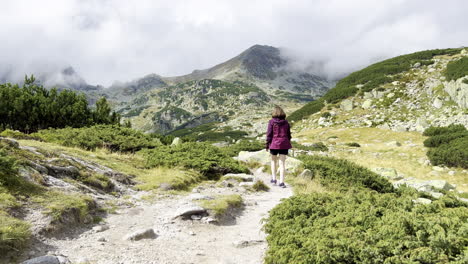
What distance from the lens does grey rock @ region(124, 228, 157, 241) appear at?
238 inches

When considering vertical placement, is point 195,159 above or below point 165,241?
above

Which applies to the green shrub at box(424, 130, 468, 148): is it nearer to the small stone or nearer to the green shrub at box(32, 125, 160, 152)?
the green shrub at box(32, 125, 160, 152)

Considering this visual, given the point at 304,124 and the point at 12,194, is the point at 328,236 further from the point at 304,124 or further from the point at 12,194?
the point at 304,124

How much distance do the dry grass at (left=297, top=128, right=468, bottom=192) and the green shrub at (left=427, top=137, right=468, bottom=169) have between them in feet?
1.90

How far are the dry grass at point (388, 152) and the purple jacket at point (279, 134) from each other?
13.0m

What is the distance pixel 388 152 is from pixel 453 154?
653cm

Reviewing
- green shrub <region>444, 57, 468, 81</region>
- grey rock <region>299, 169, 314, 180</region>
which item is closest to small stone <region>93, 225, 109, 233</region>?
grey rock <region>299, 169, 314, 180</region>

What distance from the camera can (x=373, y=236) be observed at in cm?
425

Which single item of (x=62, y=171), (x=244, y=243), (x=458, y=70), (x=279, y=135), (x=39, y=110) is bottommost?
(x=244, y=243)

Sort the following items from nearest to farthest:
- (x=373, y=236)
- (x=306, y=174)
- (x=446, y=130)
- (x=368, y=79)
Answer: (x=373, y=236) < (x=306, y=174) < (x=446, y=130) < (x=368, y=79)

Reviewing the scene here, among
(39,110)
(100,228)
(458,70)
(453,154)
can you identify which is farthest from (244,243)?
(458,70)

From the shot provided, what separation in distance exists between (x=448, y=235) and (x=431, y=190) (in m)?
11.9

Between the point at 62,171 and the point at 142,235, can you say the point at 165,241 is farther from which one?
the point at 62,171

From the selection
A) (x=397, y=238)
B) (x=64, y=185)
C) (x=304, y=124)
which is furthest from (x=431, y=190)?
(x=304, y=124)
